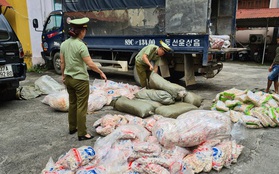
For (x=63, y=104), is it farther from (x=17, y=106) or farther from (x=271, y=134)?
(x=271, y=134)

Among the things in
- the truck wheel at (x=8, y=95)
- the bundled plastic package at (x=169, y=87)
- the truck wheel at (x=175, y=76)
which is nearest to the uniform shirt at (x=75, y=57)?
the bundled plastic package at (x=169, y=87)

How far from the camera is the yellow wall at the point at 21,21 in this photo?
8.55 metres

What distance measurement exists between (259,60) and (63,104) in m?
12.4

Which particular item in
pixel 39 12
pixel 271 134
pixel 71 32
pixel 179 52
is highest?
pixel 39 12

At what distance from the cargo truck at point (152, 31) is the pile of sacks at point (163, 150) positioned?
292 cm

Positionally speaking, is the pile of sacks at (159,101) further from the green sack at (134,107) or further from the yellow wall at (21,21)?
the yellow wall at (21,21)

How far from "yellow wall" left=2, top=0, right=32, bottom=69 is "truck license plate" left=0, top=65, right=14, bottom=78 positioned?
5024 millimetres

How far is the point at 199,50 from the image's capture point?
546 cm

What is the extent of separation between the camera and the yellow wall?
337 inches

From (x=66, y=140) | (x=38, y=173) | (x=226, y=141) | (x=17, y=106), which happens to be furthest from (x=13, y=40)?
(x=226, y=141)

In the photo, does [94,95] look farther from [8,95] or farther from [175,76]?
[175,76]

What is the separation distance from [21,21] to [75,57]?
23.0 ft

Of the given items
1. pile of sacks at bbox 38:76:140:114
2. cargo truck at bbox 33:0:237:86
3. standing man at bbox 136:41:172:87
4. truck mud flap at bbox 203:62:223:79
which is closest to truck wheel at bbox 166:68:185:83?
cargo truck at bbox 33:0:237:86

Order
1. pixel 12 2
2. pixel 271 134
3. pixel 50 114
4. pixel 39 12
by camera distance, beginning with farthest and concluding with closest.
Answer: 1. pixel 39 12
2. pixel 12 2
3. pixel 50 114
4. pixel 271 134
